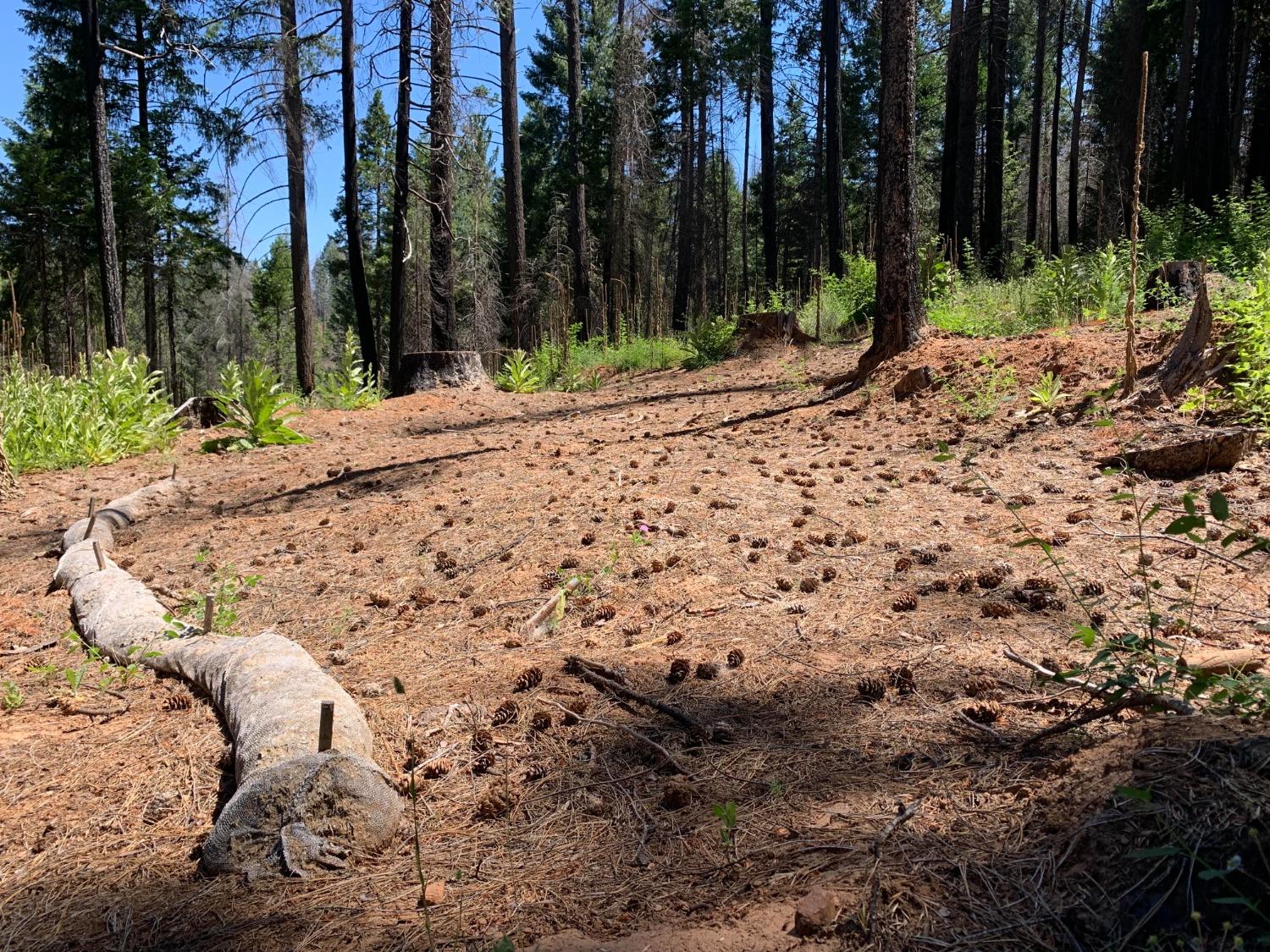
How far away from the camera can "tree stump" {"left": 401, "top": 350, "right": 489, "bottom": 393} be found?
10.9 metres

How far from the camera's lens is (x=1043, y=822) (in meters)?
1.74

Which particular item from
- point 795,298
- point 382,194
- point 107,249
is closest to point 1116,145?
point 795,298

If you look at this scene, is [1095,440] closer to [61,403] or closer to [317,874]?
[317,874]

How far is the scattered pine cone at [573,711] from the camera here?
263 cm

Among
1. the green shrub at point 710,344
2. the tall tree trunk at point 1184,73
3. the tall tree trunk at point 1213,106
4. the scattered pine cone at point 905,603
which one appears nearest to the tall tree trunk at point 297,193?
the green shrub at point 710,344

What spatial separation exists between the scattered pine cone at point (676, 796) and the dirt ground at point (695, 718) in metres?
0.01

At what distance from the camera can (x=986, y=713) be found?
7.47 ft

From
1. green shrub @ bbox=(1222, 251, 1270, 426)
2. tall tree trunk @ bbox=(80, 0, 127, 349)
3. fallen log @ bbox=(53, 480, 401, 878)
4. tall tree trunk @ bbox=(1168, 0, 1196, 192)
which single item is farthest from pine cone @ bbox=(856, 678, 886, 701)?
tall tree trunk @ bbox=(1168, 0, 1196, 192)

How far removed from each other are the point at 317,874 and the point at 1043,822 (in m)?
1.72

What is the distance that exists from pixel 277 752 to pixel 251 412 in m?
6.41

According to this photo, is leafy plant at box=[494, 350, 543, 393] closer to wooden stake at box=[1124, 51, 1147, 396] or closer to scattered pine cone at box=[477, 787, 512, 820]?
wooden stake at box=[1124, 51, 1147, 396]

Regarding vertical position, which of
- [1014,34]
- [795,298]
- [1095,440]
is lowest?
[1095,440]

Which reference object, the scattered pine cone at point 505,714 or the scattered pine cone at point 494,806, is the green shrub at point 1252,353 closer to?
the scattered pine cone at point 505,714

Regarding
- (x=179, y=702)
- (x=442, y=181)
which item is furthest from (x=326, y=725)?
(x=442, y=181)
